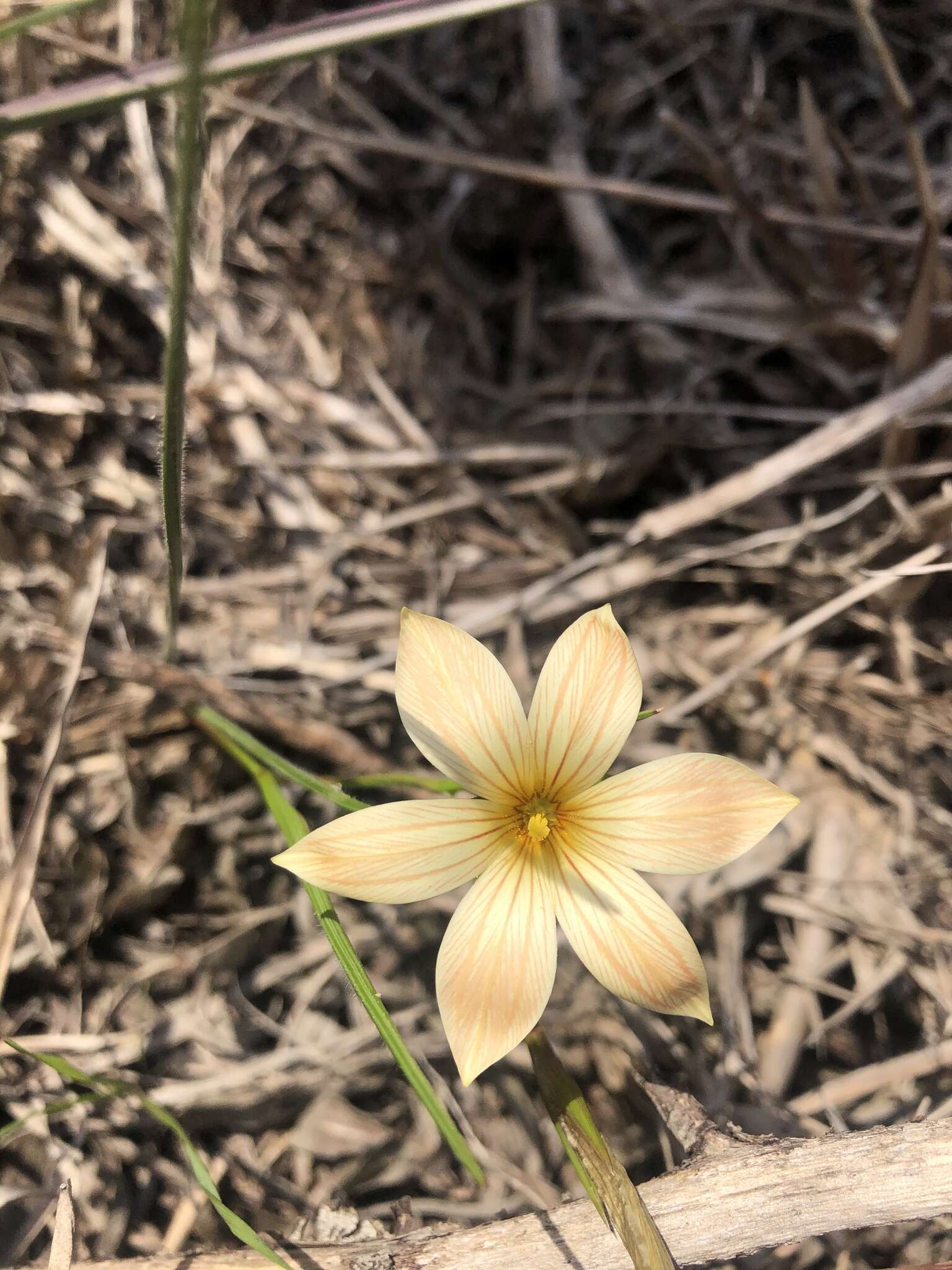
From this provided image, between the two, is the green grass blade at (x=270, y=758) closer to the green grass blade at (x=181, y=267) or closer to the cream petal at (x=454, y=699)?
the cream petal at (x=454, y=699)

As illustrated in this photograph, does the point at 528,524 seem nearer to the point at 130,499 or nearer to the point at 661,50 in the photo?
the point at 130,499

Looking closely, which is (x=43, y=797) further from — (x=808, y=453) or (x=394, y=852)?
(x=808, y=453)

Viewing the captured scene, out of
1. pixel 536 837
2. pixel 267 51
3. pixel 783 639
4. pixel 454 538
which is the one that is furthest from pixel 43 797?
pixel 783 639

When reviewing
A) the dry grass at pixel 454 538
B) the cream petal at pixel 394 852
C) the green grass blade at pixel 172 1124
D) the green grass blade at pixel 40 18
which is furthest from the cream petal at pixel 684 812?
the green grass blade at pixel 40 18

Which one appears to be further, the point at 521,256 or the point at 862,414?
the point at 521,256

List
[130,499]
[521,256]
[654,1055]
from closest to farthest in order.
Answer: [654,1055], [130,499], [521,256]

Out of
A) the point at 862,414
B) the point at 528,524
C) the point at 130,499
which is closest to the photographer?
the point at 862,414

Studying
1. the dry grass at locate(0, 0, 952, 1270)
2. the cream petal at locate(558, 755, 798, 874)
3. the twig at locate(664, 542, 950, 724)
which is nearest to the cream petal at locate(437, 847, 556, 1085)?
the cream petal at locate(558, 755, 798, 874)

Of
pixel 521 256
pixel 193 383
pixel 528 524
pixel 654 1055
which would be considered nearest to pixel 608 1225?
pixel 654 1055
